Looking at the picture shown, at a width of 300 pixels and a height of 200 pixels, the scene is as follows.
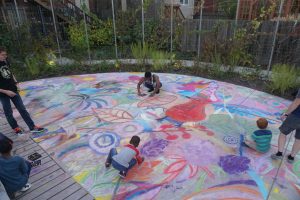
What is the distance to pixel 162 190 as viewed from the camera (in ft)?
9.22

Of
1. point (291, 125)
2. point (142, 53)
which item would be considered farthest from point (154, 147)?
point (142, 53)

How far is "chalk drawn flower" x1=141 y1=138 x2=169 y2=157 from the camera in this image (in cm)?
347

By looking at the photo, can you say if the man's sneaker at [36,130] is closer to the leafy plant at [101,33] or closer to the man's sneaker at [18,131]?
the man's sneaker at [18,131]

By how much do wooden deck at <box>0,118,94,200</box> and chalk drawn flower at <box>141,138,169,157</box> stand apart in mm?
1047

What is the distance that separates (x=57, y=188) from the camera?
111 inches

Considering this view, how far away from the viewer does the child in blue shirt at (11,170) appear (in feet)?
8.03

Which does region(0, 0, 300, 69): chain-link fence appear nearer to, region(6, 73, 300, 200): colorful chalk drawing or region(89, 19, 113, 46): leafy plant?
region(89, 19, 113, 46): leafy plant

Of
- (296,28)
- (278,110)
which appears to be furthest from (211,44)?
(278,110)

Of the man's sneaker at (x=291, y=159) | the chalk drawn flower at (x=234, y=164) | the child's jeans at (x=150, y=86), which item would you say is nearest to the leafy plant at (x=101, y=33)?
the child's jeans at (x=150, y=86)

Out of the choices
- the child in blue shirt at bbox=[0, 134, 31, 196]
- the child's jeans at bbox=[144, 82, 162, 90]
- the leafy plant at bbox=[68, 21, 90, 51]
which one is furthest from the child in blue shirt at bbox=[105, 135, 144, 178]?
the leafy plant at bbox=[68, 21, 90, 51]

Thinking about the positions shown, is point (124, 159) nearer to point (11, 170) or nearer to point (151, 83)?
point (11, 170)

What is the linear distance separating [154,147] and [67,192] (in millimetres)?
1368

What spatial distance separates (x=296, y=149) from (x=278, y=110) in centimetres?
173

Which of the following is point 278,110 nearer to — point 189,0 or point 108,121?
point 108,121
